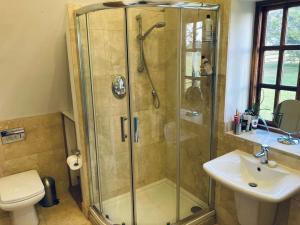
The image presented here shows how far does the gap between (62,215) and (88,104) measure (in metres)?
1.22

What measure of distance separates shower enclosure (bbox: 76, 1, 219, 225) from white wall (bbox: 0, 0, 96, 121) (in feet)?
0.96

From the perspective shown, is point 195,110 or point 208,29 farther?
point 195,110

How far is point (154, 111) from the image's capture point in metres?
2.57

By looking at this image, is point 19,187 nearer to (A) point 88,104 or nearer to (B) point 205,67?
(A) point 88,104

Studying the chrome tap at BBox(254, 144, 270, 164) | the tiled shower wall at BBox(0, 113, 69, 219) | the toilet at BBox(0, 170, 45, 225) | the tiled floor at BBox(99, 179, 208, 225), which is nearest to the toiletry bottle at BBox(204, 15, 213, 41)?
the chrome tap at BBox(254, 144, 270, 164)

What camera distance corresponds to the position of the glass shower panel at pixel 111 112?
6.77 feet

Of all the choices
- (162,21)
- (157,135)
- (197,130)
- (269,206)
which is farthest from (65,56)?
(269,206)

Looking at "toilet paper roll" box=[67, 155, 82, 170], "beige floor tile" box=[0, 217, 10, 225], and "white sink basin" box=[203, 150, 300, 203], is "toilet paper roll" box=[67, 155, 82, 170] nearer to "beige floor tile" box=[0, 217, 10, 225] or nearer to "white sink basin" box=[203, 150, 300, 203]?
"beige floor tile" box=[0, 217, 10, 225]

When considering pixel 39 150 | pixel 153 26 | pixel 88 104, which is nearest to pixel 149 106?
pixel 88 104

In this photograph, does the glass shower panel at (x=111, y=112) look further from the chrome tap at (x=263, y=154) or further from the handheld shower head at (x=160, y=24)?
the chrome tap at (x=263, y=154)

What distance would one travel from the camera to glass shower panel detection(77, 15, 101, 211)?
2.08 meters

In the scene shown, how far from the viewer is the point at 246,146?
77.9 inches

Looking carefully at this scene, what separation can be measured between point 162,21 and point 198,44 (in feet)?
1.25

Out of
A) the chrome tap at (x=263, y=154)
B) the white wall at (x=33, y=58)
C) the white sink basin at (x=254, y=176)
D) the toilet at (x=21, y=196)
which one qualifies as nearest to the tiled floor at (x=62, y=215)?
the toilet at (x=21, y=196)
